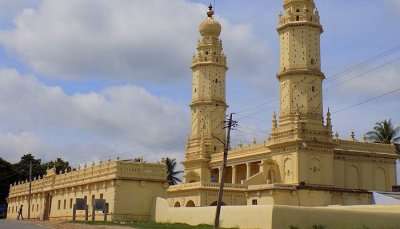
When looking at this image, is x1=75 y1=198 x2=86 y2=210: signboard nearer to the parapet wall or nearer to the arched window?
the parapet wall

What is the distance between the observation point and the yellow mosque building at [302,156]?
52875 millimetres

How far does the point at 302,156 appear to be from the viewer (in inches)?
2088

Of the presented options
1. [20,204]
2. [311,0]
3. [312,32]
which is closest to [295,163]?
[312,32]

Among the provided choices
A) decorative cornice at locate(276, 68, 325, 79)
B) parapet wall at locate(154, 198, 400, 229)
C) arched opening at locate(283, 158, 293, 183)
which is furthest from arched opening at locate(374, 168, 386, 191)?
parapet wall at locate(154, 198, 400, 229)

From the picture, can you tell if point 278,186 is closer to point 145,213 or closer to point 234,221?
point 145,213

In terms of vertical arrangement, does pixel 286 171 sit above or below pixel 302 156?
below

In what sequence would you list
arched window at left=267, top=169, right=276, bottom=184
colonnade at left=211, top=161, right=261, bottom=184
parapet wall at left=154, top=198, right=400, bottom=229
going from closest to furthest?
1. parapet wall at left=154, top=198, right=400, bottom=229
2. arched window at left=267, top=169, right=276, bottom=184
3. colonnade at left=211, top=161, right=261, bottom=184

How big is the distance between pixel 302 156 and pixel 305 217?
66.7 feet

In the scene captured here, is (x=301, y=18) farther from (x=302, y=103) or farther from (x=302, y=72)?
(x=302, y=103)

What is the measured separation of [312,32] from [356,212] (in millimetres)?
26333

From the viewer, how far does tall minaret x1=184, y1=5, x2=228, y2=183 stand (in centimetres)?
6912

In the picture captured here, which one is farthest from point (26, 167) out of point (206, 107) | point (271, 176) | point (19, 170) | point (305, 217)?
point (305, 217)

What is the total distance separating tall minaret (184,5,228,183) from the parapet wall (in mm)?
29887

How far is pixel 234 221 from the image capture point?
36.1m
